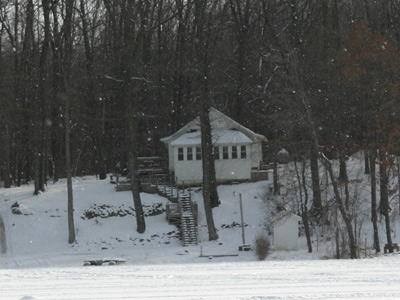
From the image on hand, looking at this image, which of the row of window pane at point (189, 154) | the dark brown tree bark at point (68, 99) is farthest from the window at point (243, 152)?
the dark brown tree bark at point (68, 99)

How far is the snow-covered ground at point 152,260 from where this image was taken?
Result: 11.5 m

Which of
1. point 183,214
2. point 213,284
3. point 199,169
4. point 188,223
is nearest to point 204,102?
point 183,214

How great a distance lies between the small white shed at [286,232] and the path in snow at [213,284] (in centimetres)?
1444

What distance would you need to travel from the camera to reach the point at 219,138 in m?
39.6

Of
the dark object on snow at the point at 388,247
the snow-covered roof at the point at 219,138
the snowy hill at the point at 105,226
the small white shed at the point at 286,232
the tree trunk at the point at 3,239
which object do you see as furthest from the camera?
the snow-covered roof at the point at 219,138

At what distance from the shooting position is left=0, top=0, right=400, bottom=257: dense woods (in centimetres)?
2997

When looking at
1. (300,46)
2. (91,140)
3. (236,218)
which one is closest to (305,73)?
(300,46)

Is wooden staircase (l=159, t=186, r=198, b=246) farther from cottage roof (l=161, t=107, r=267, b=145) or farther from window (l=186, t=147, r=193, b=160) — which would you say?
cottage roof (l=161, t=107, r=267, b=145)

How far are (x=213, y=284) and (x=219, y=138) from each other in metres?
27.6

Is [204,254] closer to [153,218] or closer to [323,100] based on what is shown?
[153,218]

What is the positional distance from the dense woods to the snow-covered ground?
237 centimetres

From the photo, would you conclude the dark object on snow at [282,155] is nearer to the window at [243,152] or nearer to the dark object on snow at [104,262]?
the window at [243,152]

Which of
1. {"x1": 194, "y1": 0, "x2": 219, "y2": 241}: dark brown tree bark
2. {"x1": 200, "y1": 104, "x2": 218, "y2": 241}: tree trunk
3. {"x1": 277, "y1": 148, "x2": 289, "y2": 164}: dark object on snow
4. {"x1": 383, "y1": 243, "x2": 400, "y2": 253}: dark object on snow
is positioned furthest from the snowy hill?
{"x1": 383, "y1": 243, "x2": 400, "y2": 253}: dark object on snow

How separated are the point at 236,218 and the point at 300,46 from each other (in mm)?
9313
